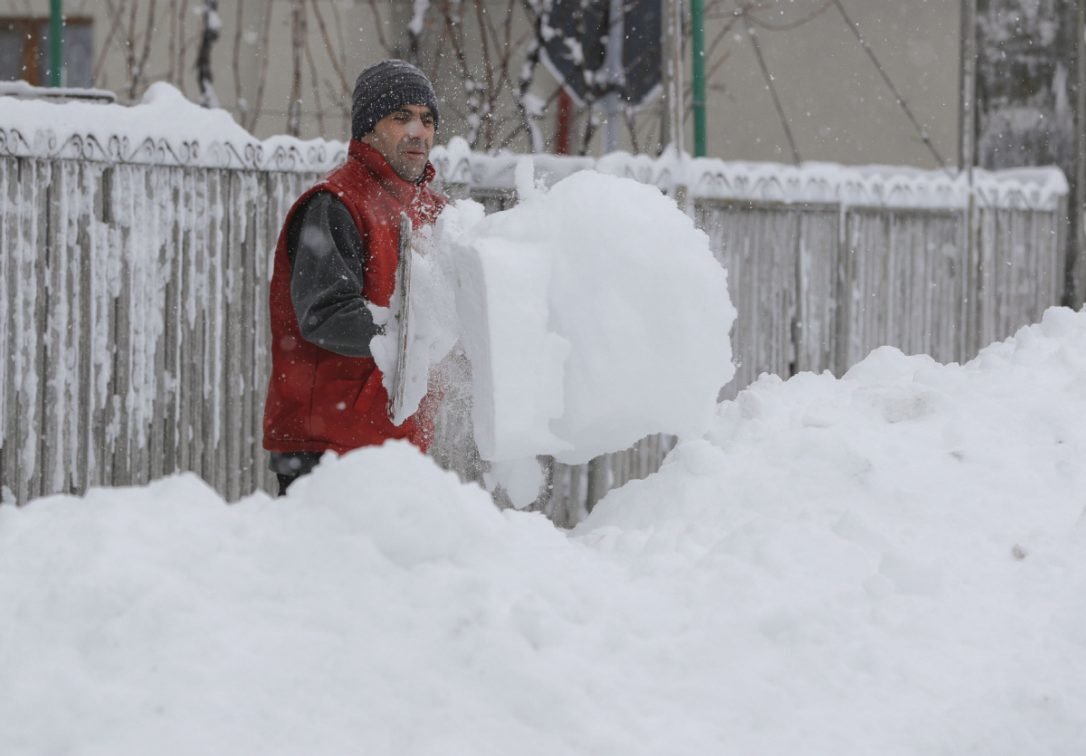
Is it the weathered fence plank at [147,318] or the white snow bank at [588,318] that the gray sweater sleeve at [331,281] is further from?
the weathered fence plank at [147,318]

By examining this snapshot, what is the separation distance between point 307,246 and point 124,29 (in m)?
7.77

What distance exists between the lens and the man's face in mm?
4152

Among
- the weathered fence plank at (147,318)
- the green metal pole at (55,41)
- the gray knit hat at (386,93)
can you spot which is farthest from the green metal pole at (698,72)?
the gray knit hat at (386,93)

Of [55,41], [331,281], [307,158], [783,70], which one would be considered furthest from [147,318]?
[783,70]

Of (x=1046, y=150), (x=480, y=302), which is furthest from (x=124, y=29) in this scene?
(x=480, y=302)

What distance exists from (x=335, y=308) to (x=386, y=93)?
2.54 ft

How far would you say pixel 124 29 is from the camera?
10891 millimetres

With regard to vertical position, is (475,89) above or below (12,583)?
above

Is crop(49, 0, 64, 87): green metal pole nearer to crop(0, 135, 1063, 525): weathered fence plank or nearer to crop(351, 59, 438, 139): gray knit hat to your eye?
crop(0, 135, 1063, 525): weathered fence plank

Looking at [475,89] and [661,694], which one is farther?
[475,89]

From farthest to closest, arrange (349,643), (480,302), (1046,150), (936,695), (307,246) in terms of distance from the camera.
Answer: (1046,150), (307,246), (480,302), (936,695), (349,643)

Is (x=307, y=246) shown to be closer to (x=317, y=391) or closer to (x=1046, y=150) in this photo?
(x=317, y=391)

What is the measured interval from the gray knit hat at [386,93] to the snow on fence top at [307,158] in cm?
207

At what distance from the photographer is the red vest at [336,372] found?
388 centimetres
